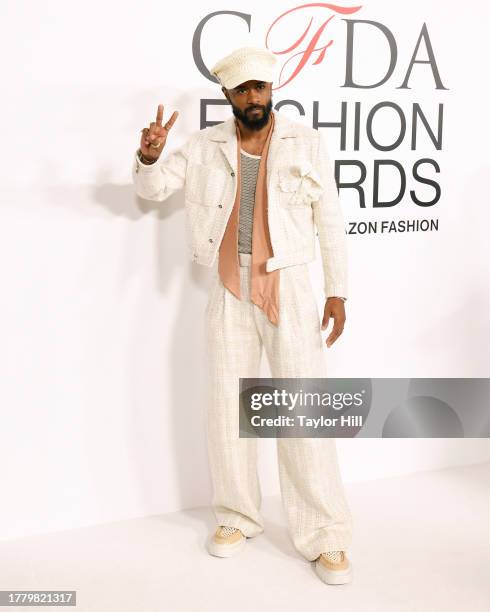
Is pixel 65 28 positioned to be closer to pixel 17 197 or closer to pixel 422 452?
pixel 17 197

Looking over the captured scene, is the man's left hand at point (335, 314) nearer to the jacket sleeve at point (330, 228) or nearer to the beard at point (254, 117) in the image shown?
the jacket sleeve at point (330, 228)

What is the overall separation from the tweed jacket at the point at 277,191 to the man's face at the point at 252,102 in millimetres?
82

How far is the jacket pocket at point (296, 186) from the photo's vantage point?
2828 mm

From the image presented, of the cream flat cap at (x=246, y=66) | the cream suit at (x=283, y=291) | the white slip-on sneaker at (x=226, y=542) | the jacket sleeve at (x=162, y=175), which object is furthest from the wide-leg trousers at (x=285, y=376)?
the cream flat cap at (x=246, y=66)

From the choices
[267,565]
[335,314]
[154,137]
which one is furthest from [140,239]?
[267,565]

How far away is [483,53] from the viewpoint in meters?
3.63

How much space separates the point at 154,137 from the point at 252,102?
1.04 ft

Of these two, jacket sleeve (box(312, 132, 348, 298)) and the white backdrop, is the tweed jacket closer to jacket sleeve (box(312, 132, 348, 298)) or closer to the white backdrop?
jacket sleeve (box(312, 132, 348, 298))

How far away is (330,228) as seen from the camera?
9.43 feet

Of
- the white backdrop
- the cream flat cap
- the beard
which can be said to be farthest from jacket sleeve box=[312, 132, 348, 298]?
the white backdrop

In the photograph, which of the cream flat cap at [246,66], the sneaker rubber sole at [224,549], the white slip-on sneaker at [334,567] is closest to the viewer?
the cream flat cap at [246,66]

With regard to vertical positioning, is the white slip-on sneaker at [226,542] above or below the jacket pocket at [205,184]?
below

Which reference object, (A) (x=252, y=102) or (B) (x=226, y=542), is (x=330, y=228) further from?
(B) (x=226, y=542)

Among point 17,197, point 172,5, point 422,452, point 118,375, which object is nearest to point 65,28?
point 172,5
